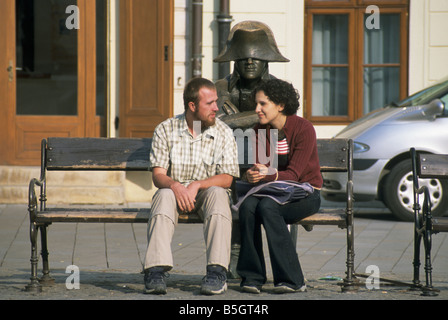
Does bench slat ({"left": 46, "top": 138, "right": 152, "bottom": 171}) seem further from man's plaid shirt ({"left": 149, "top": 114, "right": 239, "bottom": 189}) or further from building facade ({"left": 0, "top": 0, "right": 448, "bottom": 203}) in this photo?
building facade ({"left": 0, "top": 0, "right": 448, "bottom": 203})

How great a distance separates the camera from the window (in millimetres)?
13617

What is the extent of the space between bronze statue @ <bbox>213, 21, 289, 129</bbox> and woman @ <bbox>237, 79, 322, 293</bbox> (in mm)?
428

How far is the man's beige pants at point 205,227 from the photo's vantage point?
6.12 meters

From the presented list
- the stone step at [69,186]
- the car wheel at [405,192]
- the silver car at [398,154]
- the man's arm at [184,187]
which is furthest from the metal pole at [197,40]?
the man's arm at [184,187]

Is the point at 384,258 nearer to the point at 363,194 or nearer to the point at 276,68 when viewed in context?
the point at 363,194

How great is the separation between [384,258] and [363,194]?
108 inches

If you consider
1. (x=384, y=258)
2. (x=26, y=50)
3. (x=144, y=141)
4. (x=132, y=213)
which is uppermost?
(x=26, y=50)

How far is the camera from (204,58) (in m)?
13.0

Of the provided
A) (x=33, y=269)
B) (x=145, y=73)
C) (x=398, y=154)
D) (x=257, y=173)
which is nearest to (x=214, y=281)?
(x=257, y=173)

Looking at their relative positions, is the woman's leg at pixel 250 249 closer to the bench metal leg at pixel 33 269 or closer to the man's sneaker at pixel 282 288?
the man's sneaker at pixel 282 288

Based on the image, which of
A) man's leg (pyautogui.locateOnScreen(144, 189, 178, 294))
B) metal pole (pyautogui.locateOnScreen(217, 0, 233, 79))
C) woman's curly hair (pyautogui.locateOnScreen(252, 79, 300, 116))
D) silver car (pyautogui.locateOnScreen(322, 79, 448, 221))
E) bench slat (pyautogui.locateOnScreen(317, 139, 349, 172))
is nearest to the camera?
man's leg (pyautogui.locateOnScreen(144, 189, 178, 294))

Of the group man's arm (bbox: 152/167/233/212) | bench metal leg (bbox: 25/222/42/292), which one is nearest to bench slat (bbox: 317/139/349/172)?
man's arm (bbox: 152/167/233/212)

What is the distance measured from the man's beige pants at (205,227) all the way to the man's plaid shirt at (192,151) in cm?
25
